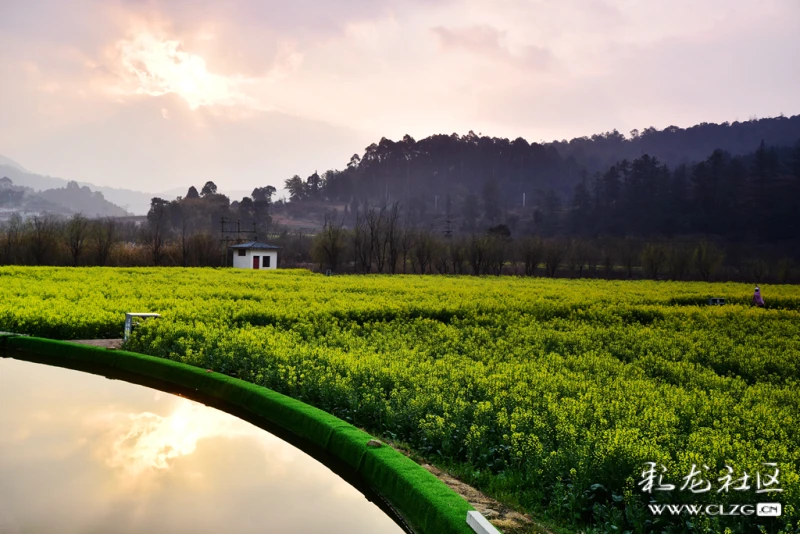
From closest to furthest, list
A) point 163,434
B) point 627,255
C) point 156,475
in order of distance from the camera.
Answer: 1. point 156,475
2. point 163,434
3. point 627,255

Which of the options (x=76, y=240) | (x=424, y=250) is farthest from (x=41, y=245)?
(x=424, y=250)

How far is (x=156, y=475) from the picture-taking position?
7.87m

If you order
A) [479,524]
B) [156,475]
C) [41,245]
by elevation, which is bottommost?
[156,475]

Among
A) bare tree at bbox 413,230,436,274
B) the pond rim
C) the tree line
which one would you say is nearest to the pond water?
the pond rim

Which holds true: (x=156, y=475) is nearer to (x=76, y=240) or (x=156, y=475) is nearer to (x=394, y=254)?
(x=76, y=240)

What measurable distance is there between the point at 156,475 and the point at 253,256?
52864 millimetres

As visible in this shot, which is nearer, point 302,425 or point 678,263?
point 302,425

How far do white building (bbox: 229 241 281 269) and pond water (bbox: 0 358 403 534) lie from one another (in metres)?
48.4

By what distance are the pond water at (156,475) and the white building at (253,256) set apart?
48.4m

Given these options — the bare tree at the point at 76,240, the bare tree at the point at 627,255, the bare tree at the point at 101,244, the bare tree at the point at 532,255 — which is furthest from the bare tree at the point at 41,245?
the bare tree at the point at 627,255

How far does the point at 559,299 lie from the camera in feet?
96.8

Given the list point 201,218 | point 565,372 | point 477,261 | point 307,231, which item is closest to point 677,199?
point 477,261

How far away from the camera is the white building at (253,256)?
194ft

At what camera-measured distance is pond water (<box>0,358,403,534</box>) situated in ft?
22.0
